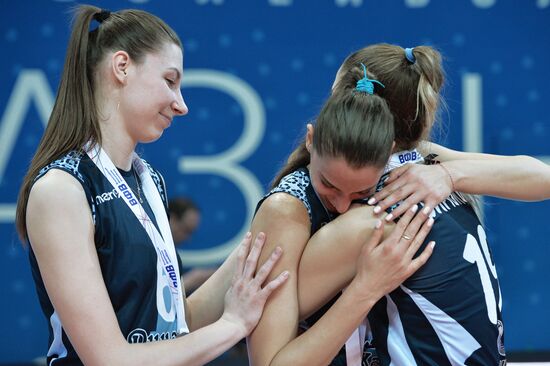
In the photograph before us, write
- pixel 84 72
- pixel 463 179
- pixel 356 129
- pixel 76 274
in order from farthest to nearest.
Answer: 1. pixel 463 179
2. pixel 84 72
3. pixel 356 129
4. pixel 76 274

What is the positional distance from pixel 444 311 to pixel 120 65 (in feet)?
3.25

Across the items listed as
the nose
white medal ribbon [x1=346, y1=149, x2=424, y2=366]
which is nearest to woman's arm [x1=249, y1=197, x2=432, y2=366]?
white medal ribbon [x1=346, y1=149, x2=424, y2=366]

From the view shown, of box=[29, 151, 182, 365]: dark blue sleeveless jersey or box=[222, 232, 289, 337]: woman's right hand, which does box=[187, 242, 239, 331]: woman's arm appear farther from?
box=[29, 151, 182, 365]: dark blue sleeveless jersey

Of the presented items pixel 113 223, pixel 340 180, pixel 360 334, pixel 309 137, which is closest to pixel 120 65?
pixel 113 223

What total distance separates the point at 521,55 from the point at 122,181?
410 cm

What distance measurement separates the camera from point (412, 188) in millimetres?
2102

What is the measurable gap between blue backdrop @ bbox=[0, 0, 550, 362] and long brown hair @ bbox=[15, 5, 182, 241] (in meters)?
3.18

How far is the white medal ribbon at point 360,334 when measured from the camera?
6.97 feet

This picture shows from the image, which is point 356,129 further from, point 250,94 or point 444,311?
point 250,94

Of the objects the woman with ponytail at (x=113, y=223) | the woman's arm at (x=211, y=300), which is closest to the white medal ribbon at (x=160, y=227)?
the woman with ponytail at (x=113, y=223)

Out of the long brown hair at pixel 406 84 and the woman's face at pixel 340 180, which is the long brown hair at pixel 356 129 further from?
the long brown hair at pixel 406 84

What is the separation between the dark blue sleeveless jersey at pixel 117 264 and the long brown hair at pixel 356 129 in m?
0.49

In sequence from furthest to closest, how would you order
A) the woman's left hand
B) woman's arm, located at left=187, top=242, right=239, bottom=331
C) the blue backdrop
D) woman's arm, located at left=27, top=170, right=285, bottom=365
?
the blue backdrop
woman's arm, located at left=187, top=242, right=239, bottom=331
the woman's left hand
woman's arm, located at left=27, top=170, right=285, bottom=365

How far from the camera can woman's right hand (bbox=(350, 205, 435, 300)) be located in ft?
6.56
